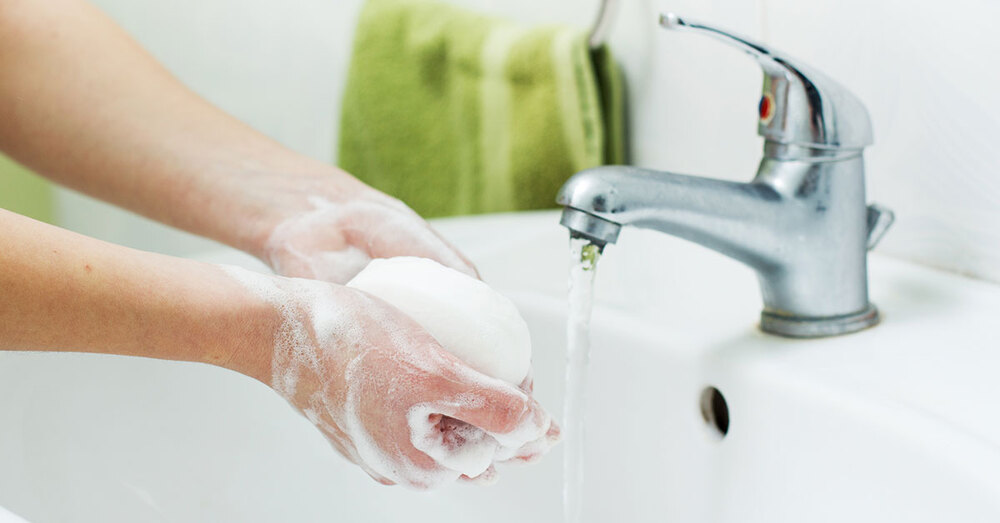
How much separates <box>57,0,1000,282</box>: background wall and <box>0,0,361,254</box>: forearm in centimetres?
27

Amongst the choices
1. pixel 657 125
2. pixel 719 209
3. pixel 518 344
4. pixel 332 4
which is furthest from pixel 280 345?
pixel 332 4

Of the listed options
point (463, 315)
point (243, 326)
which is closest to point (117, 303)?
point (243, 326)

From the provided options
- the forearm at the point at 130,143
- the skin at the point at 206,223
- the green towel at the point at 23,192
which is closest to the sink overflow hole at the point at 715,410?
the skin at the point at 206,223

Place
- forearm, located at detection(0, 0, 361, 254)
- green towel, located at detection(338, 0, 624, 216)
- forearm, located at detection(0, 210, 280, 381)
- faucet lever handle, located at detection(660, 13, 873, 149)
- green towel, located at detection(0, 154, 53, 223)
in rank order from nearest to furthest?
forearm, located at detection(0, 210, 280, 381)
faucet lever handle, located at detection(660, 13, 873, 149)
forearm, located at detection(0, 0, 361, 254)
green towel, located at detection(338, 0, 624, 216)
green towel, located at detection(0, 154, 53, 223)

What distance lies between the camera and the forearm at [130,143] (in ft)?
1.95

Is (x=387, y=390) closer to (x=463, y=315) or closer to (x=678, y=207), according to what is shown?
(x=463, y=315)

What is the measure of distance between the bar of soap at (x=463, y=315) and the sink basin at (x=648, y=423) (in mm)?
123

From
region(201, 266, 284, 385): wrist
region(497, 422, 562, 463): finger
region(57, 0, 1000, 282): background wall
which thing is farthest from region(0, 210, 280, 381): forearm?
region(57, 0, 1000, 282): background wall

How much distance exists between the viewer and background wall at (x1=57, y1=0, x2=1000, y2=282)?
1.73ft

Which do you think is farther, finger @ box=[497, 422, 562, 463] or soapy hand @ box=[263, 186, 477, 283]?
soapy hand @ box=[263, 186, 477, 283]

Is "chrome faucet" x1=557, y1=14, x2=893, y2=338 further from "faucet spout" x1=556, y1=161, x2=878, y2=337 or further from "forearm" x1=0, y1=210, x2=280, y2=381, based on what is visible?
"forearm" x1=0, y1=210, x2=280, y2=381

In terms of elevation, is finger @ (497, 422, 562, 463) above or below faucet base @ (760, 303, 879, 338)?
below

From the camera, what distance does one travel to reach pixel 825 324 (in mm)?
538

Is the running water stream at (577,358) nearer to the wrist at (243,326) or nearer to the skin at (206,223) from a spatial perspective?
the skin at (206,223)
